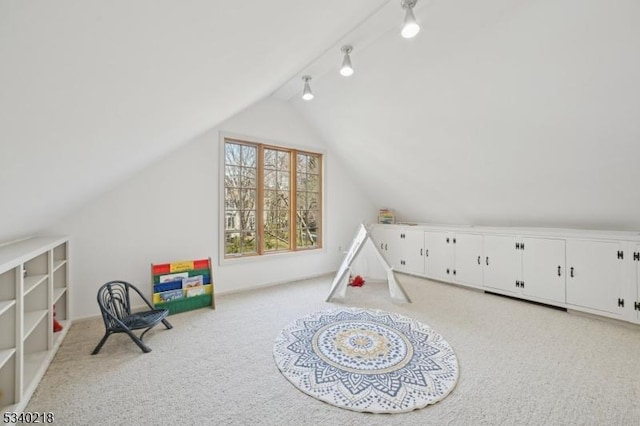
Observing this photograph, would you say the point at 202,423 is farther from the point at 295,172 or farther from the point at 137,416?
the point at 295,172

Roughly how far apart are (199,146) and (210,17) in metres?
3.05

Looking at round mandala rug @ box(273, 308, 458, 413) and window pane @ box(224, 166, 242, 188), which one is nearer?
round mandala rug @ box(273, 308, 458, 413)

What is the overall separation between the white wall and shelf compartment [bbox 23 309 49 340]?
87 centimetres

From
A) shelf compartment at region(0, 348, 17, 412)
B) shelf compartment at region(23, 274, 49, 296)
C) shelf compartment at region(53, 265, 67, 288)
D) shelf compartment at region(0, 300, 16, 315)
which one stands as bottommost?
shelf compartment at region(0, 348, 17, 412)

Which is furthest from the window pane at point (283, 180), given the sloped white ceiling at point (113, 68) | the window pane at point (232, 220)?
the sloped white ceiling at point (113, 68)

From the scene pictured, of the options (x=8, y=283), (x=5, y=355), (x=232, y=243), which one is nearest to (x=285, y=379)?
(x=5, y=355)

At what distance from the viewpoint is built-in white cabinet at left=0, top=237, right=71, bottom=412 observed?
1.67 m

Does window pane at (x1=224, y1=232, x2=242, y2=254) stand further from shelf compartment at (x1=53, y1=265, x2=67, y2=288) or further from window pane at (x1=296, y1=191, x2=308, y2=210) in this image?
shelf compartment at (x1=53, y1=265, x2=67, y2=288)

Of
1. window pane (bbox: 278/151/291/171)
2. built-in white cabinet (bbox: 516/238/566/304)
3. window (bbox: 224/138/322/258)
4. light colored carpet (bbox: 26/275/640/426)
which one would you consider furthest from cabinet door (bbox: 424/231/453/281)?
window pane (bbox: 278/151/291/171)

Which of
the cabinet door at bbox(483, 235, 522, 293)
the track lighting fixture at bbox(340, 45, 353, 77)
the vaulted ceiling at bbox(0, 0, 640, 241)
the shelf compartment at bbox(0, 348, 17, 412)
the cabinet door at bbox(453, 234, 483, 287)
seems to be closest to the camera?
the vaulted ceiling at bbox(0, 0, 640, 241)

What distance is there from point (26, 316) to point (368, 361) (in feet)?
8.96

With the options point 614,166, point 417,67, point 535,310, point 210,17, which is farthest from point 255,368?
point 614,166

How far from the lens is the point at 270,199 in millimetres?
4430

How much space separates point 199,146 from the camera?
3652 millimetres
